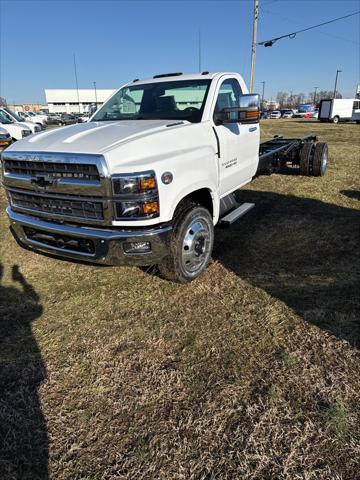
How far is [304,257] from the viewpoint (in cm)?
442

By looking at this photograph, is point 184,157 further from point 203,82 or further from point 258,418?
point 258,418

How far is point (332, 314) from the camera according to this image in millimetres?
3201

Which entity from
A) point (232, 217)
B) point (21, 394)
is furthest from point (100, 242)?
point (232, 217)

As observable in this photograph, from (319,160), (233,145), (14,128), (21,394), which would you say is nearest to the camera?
(21,394)

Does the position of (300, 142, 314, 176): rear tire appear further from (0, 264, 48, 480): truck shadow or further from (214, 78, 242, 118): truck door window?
(0, 264, 48, 480): truck shadow

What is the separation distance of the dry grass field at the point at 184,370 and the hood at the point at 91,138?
1.47 meters

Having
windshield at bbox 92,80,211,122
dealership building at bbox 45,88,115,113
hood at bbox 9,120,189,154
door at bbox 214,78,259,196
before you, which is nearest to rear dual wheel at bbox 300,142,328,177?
door at bbox 214,78,259,196

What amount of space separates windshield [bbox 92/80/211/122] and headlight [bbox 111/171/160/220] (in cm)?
141

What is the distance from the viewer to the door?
13.7 ft

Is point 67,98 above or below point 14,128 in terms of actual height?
above

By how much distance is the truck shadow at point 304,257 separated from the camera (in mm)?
3297

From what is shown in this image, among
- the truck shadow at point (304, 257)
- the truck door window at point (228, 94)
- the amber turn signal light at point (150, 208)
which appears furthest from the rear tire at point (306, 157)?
the amber turn signal light at point (150, 208)

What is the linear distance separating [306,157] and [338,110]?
3536 centimetres

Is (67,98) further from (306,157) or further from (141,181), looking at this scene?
(141,181)
